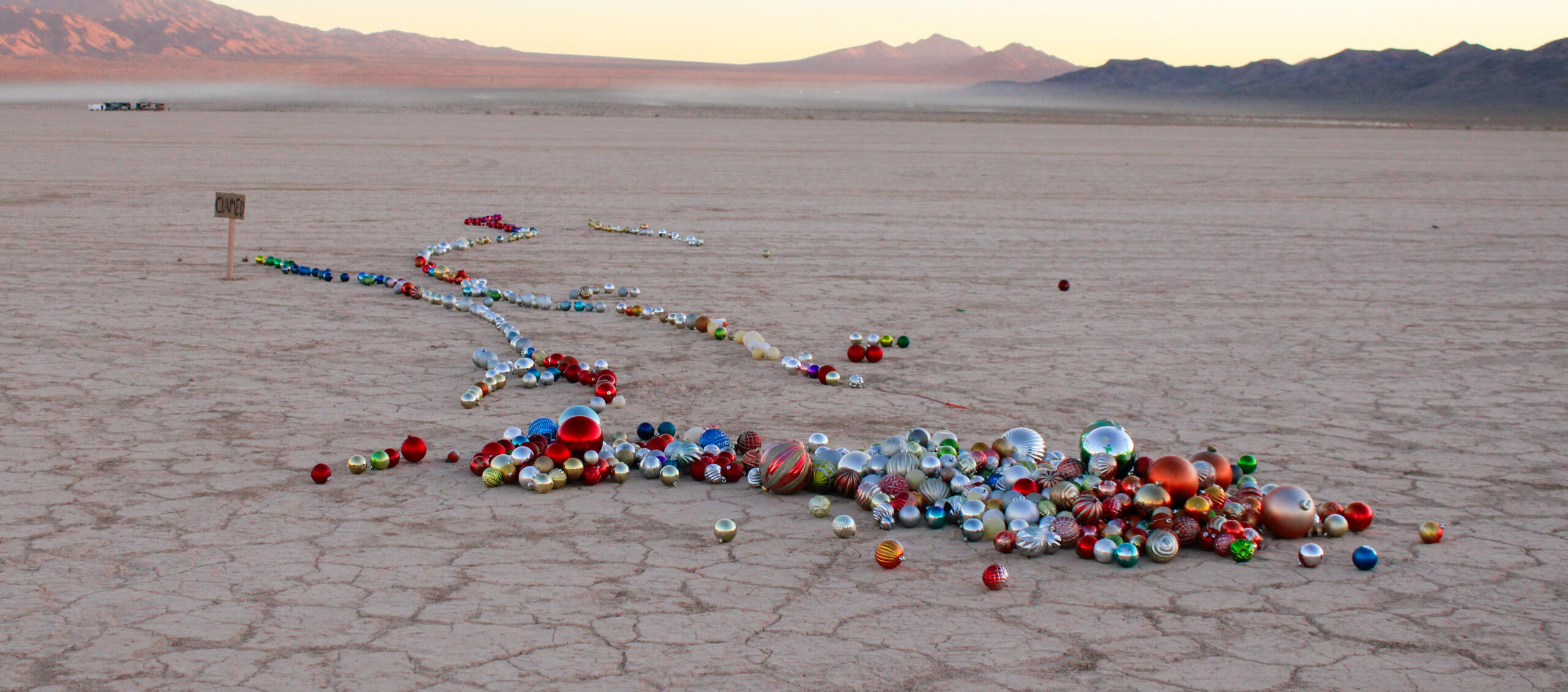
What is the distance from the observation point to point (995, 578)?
3.97 metres

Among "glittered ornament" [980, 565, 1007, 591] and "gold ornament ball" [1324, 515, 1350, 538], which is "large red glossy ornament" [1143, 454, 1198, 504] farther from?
"glittered ornament" [980, 565, 1007, 591]

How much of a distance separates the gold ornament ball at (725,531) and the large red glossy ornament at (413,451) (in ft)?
5.27

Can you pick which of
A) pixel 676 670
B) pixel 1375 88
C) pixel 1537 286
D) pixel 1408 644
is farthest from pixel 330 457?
pixel 1375 88

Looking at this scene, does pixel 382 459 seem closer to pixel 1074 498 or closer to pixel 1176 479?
pixel 1074 498

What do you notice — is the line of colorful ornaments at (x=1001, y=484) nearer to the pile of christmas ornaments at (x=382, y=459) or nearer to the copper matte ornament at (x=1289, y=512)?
the copper matte ornament at (x=1289, y=512)

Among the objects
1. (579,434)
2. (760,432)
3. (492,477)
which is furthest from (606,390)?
(492,477)

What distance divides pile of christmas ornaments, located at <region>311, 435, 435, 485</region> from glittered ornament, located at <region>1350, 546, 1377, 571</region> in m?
3.73

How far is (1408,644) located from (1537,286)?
8753 millimetres

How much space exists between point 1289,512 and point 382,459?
12.5ft

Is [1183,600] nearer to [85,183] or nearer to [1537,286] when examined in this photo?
[1537,286]

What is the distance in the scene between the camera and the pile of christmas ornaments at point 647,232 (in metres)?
12.9

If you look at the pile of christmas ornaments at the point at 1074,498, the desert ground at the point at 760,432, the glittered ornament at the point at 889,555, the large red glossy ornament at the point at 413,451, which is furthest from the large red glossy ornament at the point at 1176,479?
the large red glossy ornament at the point at 413,451

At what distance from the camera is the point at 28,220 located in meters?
13.5

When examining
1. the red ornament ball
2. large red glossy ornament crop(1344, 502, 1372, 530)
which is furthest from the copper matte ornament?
the red ornament ball
